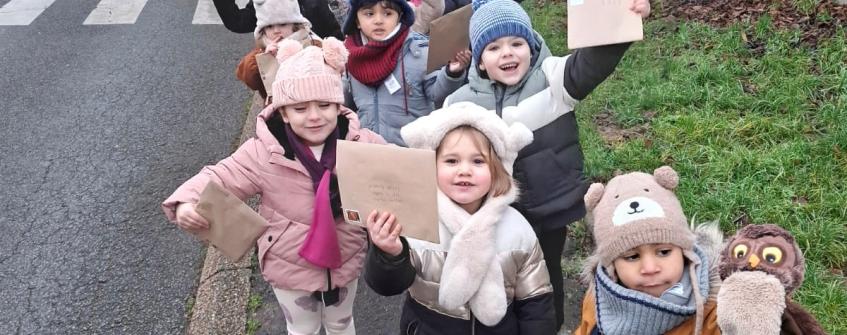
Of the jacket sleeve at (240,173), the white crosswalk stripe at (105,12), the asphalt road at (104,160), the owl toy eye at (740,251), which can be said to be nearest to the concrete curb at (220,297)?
the asphalt road at (104,160)

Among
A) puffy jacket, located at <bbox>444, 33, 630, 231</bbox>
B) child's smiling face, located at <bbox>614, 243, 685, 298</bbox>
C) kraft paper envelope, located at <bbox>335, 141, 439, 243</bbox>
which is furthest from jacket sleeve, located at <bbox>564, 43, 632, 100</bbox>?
kraft paper envelope, located at <bbox>335, 141, 439, 243</bbox>

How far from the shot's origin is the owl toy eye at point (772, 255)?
64.2 inches

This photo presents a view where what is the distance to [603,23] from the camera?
2.10m

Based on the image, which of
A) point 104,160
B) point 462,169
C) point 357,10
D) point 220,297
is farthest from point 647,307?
point 104,160

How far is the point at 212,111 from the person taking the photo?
633cm

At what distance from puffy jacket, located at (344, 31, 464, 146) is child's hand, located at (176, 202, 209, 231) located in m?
1.22

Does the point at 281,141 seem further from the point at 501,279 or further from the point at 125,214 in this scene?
the point at 125,214

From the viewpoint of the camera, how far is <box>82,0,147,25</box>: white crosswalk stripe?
9.90 m

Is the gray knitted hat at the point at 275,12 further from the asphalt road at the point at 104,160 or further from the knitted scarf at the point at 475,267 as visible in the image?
the knitted scarf at the point at 475,267

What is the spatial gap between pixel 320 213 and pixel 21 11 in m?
10.3

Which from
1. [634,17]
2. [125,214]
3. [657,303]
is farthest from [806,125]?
[125,214]

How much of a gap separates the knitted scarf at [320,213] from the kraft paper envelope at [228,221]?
0.25 m

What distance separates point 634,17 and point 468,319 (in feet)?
3.67

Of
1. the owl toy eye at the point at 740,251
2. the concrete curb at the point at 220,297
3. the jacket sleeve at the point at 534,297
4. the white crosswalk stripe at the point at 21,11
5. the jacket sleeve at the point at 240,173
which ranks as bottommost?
the white crosswalk stripe at the point at 21,11
